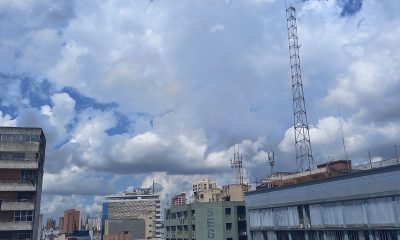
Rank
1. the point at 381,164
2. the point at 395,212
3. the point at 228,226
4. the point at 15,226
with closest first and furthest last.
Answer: the point at 395,212 → the point at 381,164 → the point at 15,226 → the point at 228,226

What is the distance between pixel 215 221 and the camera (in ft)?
301

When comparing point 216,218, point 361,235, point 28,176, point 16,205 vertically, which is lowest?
point 361,235

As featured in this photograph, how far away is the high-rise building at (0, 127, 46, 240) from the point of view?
2302 inches

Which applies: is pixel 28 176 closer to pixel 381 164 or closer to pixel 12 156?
pixel 12 156

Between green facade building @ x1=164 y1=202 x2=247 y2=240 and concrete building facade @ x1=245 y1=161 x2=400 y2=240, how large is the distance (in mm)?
31988

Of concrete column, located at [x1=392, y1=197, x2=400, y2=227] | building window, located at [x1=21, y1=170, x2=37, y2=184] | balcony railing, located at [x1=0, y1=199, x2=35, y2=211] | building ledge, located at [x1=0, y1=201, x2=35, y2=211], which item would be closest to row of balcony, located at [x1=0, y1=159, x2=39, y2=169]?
building window, located at [x1=21, y1=170, x2=37, y2=184]

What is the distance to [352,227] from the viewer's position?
41938mm

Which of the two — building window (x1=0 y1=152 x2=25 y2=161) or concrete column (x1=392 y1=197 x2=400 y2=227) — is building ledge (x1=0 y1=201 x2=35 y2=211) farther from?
concrete column (x1=392 y1=197 x2=400 y2=227)

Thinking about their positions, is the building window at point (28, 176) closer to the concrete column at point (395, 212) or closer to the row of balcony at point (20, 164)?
the row of balcony at point (20, 164)

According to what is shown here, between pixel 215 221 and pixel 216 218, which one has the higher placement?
pixel 216 218

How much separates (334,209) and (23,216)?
143ft

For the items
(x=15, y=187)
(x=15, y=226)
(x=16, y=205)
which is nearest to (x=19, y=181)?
(x=15, y=187)

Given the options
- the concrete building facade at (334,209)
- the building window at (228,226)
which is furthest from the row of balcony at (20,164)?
the building window at (228,226)

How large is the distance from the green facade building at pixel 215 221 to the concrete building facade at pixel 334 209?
3199cm
